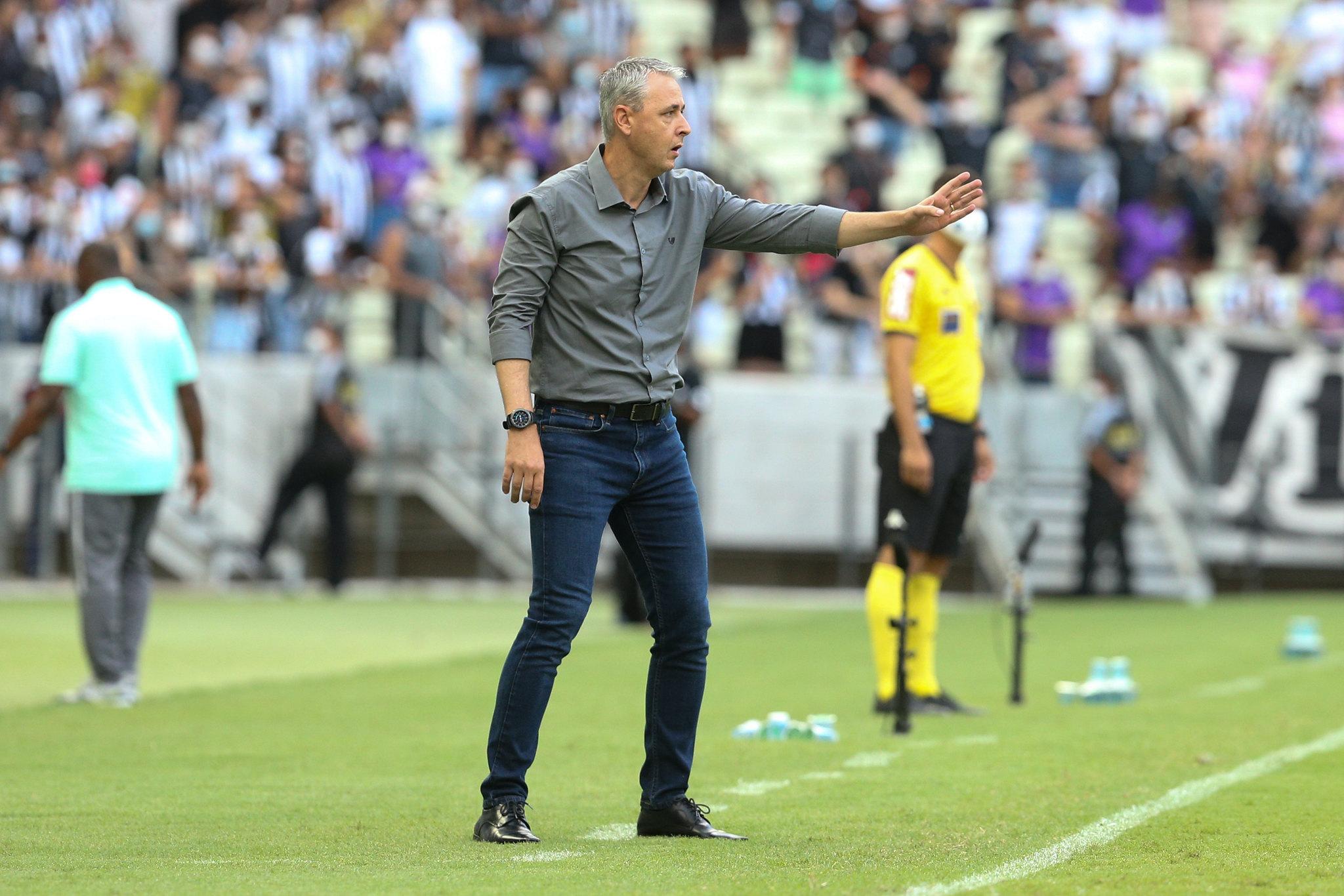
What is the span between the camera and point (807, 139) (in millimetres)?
24516

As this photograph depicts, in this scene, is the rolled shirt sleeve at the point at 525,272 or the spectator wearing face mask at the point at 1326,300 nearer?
the rolled shirt sleeve at the point at 525,272

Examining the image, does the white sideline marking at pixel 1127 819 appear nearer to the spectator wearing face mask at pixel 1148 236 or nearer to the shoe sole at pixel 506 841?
the shoe sole at pixel 506 841

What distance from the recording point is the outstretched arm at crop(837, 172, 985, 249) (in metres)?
6.09

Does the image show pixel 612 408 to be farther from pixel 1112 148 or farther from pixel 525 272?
pixel 1112 148

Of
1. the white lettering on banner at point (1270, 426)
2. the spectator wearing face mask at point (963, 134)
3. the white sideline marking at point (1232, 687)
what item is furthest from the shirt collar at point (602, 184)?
the spectator wearing face mask at point (963, 134)

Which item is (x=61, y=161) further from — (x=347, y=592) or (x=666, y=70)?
(x=666, y=70)

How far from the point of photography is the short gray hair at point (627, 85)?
20.0ft

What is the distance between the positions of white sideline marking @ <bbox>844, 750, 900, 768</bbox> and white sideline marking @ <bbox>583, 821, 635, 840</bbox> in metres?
1.62

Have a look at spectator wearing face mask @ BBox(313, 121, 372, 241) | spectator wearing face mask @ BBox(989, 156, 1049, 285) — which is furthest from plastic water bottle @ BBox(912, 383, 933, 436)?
spectator wearing face mask @ BBox(313, 121, 372, 241)

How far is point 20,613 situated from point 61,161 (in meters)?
5.99

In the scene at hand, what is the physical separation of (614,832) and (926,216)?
6.41ft

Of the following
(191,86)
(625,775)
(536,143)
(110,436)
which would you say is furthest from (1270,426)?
(625,775)

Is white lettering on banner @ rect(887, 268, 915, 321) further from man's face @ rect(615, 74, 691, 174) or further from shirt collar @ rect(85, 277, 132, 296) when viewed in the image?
shirt collar @ rect(85, 277, 132, 296)

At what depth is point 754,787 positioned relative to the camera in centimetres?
744
